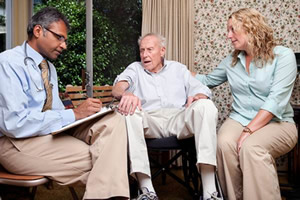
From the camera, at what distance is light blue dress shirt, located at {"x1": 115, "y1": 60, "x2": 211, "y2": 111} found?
2.33 meters

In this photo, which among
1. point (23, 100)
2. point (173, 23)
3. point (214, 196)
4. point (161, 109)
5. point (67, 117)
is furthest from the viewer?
point (173, 23)

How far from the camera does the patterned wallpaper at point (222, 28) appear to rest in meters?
3.09

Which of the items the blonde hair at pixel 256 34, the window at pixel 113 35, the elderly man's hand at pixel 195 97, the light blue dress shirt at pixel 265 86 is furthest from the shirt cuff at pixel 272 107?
the window at pixel 113 35

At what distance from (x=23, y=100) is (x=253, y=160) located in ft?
4.16

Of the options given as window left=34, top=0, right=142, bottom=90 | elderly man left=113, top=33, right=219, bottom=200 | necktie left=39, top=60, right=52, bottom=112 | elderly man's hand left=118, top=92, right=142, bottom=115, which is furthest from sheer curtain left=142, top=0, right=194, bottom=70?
necktie left=39, top=60, right=52, bottom=112

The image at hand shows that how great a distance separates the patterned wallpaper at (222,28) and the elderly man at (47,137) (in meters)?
1.90

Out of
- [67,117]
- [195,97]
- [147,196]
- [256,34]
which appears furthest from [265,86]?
[67,117]

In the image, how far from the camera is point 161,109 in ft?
7.48

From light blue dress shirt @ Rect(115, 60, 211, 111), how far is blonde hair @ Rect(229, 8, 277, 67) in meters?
0.43

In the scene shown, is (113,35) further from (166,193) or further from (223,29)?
(166,193)

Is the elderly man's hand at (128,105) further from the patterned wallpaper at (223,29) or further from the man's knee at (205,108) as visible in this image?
the patterned wallpaper at (223,29)

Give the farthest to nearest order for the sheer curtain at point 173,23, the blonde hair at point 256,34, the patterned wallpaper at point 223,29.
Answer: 1. the sheer curtain at point 173,23
2. the patterned wallpaper at point 223,29
3. the blonde hair at point 256,34

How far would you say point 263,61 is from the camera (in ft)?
6.82

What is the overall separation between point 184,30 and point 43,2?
2181 mm
